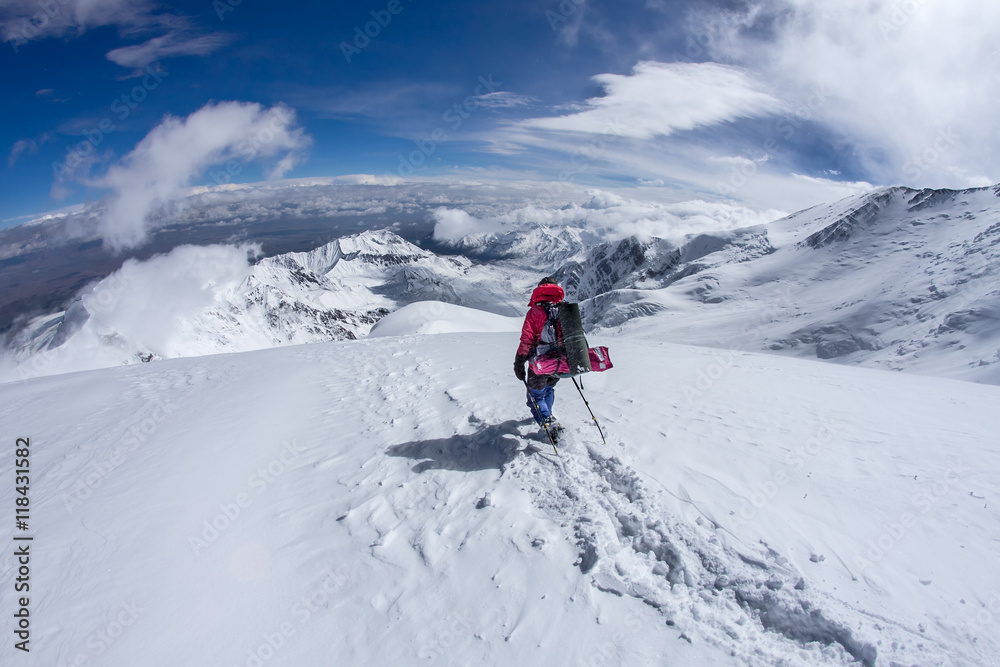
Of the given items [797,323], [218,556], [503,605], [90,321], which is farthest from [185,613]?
[90,321]

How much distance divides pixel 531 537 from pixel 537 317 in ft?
10.6

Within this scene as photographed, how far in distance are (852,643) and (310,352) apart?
1817 centimetres

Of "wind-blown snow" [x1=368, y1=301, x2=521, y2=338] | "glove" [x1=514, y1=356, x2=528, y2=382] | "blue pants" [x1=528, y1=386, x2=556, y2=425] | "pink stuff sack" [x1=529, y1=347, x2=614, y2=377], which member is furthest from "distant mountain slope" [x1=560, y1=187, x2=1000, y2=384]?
"wind-blown snow" [x1=368, y1=301, x2=521, y2=338]

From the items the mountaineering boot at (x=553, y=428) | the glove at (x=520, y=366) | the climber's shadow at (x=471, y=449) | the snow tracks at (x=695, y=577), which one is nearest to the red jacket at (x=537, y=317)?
the glove at (x=520, y=366)

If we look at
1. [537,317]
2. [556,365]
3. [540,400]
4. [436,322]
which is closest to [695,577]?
[556,365]

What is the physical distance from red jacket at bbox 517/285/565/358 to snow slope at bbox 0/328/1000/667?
5.34ft

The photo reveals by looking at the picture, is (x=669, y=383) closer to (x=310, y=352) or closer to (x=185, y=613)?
(x=185, y=613)

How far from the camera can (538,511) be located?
496 centimetres

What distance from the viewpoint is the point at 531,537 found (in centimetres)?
452

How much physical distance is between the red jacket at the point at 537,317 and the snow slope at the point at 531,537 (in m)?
1.63

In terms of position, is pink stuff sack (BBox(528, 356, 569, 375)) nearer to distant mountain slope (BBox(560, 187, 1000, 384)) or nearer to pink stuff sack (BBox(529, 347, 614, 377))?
pink stuff sack (BBox(529, 347, 614, 377))

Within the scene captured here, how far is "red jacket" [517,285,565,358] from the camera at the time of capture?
6473 millimetres

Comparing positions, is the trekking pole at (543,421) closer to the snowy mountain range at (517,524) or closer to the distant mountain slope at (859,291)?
the snowy mountain range at (517,524)

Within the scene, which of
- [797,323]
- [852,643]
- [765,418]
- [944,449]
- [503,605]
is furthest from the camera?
[797,323]
